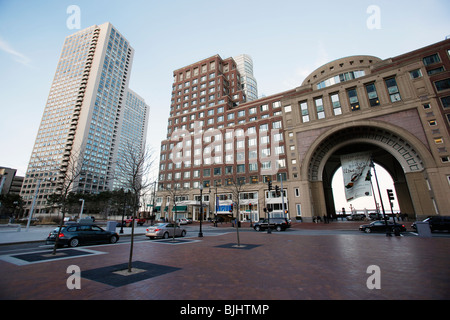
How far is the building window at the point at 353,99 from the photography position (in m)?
42.8

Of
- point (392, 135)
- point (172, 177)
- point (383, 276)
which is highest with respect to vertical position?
point (392, 135)

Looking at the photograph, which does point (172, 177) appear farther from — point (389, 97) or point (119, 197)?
point (389, 97)

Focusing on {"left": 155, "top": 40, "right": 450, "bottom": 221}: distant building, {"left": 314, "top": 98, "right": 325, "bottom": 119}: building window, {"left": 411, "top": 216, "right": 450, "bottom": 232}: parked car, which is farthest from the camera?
{"left": 314, "top": 98, "right": 325, "bottom": 119}: building window

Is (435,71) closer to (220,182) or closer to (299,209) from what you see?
(299,209)

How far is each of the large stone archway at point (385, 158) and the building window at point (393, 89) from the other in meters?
6.02

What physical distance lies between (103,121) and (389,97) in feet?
435

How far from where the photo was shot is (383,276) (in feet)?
19.4

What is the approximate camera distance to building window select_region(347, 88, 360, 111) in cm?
4275

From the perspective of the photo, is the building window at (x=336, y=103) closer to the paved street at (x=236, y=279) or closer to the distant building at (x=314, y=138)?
the distant building at (x=314, y=138)

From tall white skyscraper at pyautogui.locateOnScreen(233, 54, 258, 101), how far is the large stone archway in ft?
183

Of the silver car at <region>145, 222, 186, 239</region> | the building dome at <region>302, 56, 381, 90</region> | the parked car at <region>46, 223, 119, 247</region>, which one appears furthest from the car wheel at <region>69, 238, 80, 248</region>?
the building dome at <region>302, 56, 381, 90</region>

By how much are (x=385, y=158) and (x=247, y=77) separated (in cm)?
6976

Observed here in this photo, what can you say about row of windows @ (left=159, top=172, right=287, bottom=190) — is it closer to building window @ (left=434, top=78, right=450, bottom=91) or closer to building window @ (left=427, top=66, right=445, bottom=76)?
building window @ (left=434, top=78, right=450, bottom=91)
